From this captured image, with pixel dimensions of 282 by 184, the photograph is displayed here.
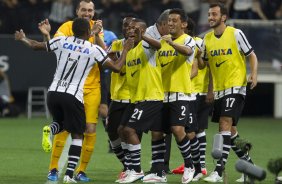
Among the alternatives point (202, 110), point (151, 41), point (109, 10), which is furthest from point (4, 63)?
point (151, 41)

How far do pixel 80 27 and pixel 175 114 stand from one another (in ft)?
5.10

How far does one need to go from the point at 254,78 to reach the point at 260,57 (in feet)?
39.3

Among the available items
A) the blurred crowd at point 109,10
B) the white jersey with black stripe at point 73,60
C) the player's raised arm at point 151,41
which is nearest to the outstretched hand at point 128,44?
the player's raised arm at point 151,41

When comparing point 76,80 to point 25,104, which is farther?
point 25,104

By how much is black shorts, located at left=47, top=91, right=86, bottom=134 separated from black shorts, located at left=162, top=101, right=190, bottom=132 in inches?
42.0

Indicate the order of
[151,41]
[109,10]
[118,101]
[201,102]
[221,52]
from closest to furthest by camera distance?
1. [151,41]
2. [221,52]
3. [118,101]
4. [201,102]
5. [109,10]

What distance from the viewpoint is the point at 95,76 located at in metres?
13.3

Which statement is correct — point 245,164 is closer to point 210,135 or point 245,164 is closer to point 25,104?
point 210,135

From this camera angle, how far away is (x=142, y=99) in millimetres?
12742

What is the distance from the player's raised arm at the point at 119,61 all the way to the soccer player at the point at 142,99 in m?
0.11

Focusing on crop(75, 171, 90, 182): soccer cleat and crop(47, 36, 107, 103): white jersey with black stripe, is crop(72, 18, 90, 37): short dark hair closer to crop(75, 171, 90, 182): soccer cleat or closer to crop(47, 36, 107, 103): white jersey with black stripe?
crop(47, 36, 107, 103): white jersey with black stripe

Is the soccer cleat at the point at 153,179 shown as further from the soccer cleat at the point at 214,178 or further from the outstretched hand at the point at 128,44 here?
the outstretched hand at the point at 128,44

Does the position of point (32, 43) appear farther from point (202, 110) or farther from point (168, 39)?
point (202, 110)

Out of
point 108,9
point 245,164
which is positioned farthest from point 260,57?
point 245,164
